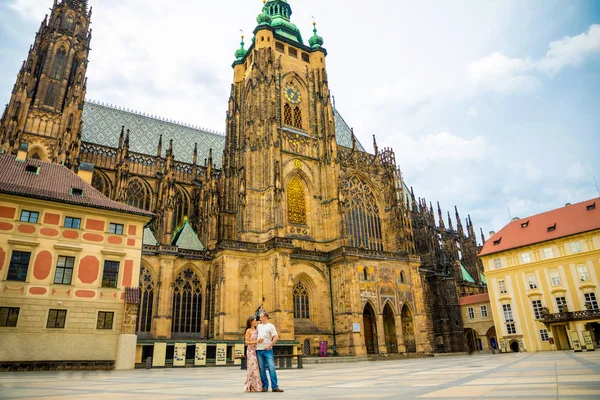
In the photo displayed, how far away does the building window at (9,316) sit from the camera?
1697 centimetres

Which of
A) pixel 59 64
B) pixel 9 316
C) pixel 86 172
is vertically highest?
pixel 59 64

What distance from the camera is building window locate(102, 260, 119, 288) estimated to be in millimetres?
19531

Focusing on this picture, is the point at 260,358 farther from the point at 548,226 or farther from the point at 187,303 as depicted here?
the point at 548,226

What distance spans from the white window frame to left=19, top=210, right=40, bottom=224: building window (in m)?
36.9

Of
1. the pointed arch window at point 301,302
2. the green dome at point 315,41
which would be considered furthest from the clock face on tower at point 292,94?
the pointed arch window at point 301,302

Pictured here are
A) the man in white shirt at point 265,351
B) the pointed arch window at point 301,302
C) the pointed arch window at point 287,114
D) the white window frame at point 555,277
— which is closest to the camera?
the man in white shirt at point 265,351

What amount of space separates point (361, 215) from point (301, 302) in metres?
11.1

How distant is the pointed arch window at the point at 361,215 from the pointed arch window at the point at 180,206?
14731 millimetres

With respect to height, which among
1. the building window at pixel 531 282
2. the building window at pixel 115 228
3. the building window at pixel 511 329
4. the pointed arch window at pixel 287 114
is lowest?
the building window at pixel 511 329

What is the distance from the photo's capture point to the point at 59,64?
38.4m

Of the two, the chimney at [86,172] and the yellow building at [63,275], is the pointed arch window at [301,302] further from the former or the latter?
the chimney at [86,172]

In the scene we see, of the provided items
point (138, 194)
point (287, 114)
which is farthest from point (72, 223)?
point (287, 114)

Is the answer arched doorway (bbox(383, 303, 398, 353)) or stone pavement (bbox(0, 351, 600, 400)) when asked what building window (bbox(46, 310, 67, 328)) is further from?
arched doorway (bbox(383, 303, 398, 353))

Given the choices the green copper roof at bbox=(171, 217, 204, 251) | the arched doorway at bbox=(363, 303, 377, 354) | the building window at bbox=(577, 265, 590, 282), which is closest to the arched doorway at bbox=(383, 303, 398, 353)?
the arched doorway at bbox=(363, 303, 377, 354)
